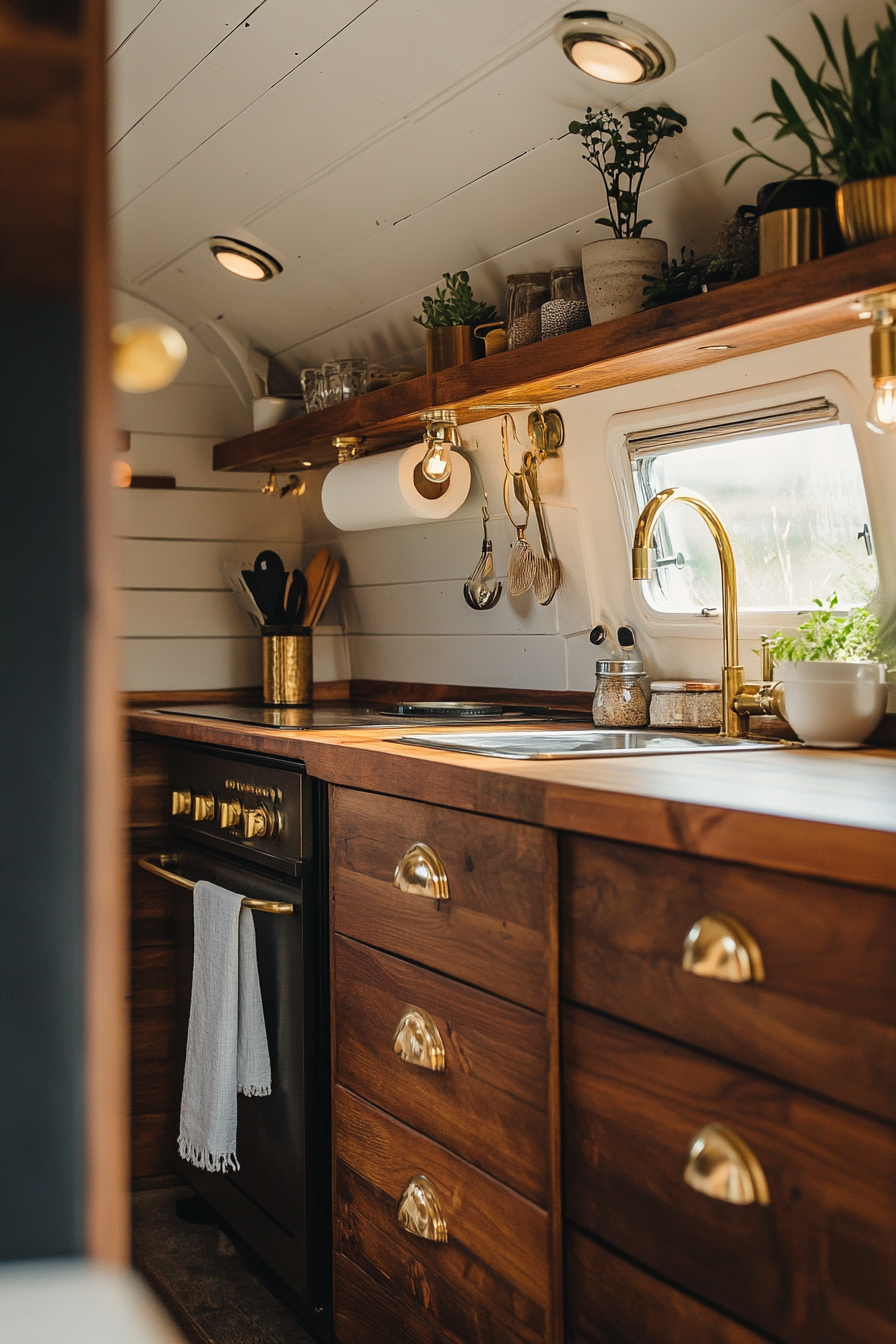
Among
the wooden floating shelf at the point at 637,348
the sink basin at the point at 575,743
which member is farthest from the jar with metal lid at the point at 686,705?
the wooden floating shelf at the point at 637,348

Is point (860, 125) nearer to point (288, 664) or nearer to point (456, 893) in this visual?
point (456, 893)

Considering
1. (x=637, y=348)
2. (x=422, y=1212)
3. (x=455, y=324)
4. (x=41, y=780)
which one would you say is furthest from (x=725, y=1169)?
(x=455, y=324)

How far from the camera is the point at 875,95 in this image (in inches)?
54.4

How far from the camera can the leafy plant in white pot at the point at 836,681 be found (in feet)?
5.57

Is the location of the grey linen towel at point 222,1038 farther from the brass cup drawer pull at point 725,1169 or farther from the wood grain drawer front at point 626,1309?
the brass cup drawer pull at point 725,1169

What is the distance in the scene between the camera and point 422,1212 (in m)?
1.58

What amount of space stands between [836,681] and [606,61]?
0.93 meters

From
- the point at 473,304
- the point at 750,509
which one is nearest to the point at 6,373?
the point at 750,509

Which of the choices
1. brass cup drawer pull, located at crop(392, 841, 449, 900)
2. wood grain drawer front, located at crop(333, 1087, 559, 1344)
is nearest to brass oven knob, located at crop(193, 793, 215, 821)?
wood grain drawer front, located at crop(333, 1087, 559, 1344)

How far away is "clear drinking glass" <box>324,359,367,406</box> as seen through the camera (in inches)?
104

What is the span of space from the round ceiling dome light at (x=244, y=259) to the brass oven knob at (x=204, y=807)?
3.89 feet

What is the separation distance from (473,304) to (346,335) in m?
0.62

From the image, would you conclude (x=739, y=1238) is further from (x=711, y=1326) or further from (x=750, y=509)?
(x=750, y=509)

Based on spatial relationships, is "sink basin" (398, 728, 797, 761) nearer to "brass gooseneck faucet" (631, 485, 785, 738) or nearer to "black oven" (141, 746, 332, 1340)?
"brass gooseneck faucet" (631, 485, 785, 738)
